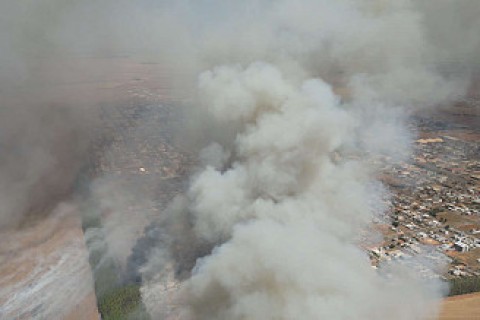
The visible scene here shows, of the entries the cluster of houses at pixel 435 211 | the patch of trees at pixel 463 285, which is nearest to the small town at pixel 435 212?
the cluster of houses at pixel 435 211

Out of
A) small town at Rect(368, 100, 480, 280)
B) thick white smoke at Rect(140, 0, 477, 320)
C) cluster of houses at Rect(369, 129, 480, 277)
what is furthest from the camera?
cluster of houses at Rect(369, 129, 480, 277)

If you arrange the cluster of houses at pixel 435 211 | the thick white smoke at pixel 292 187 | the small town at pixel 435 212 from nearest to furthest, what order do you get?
the thick white smoke at pixel 292 187
the small town at pixel 435 212
the cluster of houses at pixel 435 211

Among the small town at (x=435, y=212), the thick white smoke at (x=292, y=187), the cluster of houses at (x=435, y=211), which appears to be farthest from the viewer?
the cluster of houses at (x=435, y=211)

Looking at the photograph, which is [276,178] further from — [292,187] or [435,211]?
[435,211]

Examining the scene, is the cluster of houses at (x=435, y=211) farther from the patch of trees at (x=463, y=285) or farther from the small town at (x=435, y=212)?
the patch of trees at (x=463, y=285)

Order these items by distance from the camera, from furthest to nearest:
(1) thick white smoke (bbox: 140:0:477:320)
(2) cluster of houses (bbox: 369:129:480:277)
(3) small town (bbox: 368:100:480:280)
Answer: (2) cluster of houses (bbox: 369:129:480:277)
(3) small town (bbox: 368:100:480:280)
(1) thick white smoke (bbox: 140:0:477:320)

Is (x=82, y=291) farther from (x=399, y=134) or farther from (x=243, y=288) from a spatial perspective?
(x=399, y=134)

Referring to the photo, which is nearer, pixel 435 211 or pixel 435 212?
pixel 435 212

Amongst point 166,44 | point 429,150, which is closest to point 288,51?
point 166,44

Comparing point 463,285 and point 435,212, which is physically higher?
point 435,212

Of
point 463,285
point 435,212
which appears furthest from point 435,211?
point 463,285

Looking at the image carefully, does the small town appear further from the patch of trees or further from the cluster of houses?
the patch of trees

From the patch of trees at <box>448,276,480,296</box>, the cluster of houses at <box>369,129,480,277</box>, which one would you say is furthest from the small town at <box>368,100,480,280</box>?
the patch of trees at <box>448,276,480,296</box>
